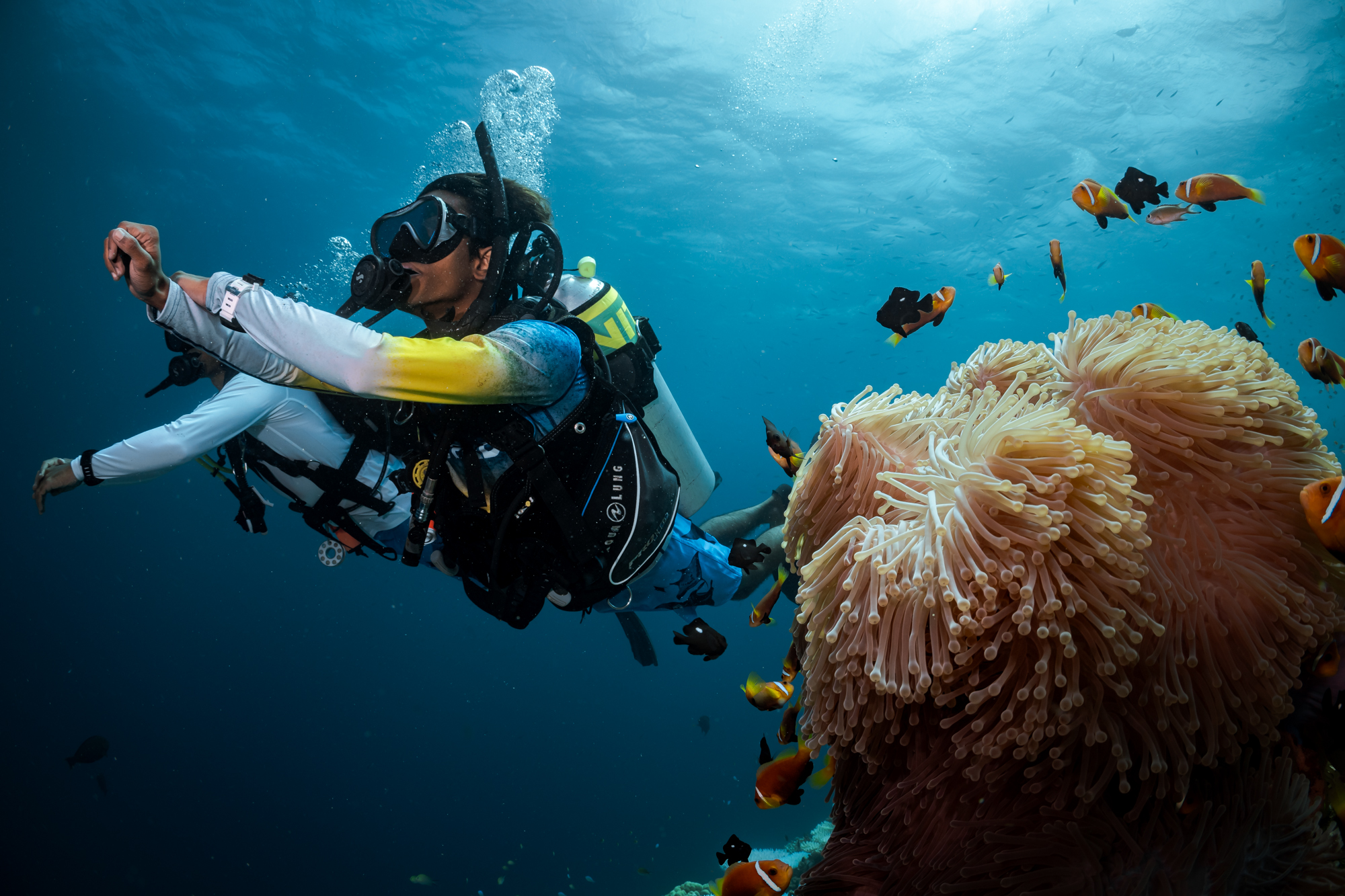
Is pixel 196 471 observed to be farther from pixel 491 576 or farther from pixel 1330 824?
pixel 1330 824

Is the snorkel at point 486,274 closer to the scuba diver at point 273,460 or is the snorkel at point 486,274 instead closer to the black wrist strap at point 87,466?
the scuba diver at point 273,460

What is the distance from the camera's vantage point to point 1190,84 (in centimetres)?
1673

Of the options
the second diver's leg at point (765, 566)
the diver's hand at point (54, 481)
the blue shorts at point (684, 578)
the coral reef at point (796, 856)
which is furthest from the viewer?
the coral reef at point (796, 856)

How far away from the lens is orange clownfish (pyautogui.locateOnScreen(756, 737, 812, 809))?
2.45 metres

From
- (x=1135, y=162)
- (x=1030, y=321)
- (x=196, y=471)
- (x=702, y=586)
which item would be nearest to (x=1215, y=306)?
(x=1030, y=321)

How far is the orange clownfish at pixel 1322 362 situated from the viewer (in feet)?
10.1

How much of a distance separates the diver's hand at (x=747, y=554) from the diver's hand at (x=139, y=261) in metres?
2.77

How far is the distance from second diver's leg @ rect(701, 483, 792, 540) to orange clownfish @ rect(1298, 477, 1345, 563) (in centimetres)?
435

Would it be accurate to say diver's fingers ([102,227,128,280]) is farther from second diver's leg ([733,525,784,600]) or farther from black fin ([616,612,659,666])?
black fin ([616,612,659,666])

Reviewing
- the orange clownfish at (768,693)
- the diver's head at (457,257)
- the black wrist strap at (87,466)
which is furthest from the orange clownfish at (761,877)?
the black wrist strap at (87,466)

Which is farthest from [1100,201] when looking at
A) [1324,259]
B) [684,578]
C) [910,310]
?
[684,578]

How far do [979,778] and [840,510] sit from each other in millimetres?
811

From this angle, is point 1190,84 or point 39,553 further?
point 39,553

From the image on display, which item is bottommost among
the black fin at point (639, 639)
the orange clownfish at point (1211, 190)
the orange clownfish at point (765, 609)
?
the black fin at point (639, 639)
